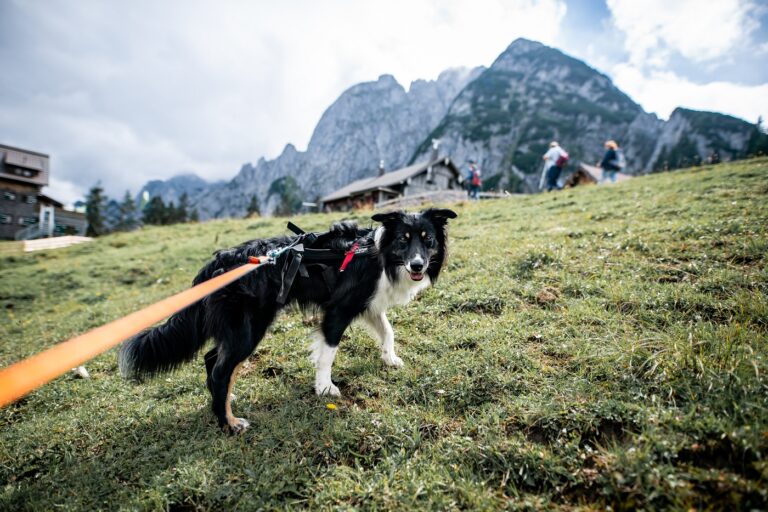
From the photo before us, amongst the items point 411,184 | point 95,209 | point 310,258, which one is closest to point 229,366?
point 310,258

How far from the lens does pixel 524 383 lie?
3545 mm

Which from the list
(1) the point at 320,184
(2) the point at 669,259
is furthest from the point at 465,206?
(1) the point at 320,184

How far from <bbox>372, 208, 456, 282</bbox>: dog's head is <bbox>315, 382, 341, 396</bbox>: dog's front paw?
1.54 m

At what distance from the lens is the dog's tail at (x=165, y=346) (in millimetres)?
3674

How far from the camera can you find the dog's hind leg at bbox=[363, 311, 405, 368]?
14.9ft

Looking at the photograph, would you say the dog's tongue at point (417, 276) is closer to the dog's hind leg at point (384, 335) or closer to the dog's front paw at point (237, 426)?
the dog's hind leg at point (384, 335)

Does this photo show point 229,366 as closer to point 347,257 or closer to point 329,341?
point 329,341

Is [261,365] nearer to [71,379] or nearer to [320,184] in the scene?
[71,379]

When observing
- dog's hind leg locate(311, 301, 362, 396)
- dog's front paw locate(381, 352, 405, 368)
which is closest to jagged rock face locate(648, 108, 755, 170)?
dog's front paw locate(381, 352, 405, 368)

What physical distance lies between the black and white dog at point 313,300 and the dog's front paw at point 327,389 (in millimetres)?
11

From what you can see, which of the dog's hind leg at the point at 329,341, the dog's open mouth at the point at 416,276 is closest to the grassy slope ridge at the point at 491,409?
the dog's hind leg at the point at 329,341

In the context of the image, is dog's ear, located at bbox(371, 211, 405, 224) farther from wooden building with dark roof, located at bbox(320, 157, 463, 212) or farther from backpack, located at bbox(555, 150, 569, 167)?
wooden building with dark roof, located at bbox(320, 157, 463, 212)

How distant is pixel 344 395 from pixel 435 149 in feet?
152

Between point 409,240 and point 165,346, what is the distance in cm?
307
